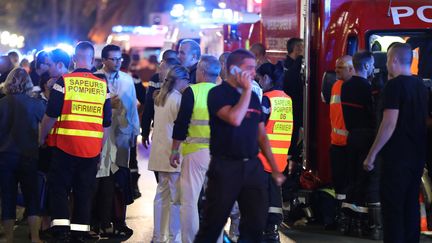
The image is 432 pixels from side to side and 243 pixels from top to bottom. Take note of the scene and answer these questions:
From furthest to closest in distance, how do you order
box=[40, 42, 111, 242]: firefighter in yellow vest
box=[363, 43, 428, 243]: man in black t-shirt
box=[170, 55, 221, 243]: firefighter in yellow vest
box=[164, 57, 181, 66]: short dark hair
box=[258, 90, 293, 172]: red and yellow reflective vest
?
box=[164, 57, 181, 66]: short dark hair, box=[258, 90, 293, 172]: red and yellow reflective vest, box=[40, 42, 111, 242]: firefighter in yellow vest, box=[170, 55, 221, 243]: firefighter in yellow vest, box=[363, 43, 428, 243]: man in black t-shirt

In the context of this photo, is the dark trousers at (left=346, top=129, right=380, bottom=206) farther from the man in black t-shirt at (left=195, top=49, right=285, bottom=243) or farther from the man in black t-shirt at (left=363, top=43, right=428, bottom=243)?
the man in black t-shirt at (left=195, top=49, right=285, bottom=243)

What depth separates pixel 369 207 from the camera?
11023 millimetres

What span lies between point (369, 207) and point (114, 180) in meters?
2.66

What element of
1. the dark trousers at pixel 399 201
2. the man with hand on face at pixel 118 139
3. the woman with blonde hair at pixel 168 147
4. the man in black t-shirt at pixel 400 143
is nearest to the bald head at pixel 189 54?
the man with hand on face at pixel 118 139

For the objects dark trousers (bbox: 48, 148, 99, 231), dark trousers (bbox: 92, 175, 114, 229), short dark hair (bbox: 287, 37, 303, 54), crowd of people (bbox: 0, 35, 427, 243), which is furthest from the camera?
short dark hair (bbox: 287, 37, 303, 54)

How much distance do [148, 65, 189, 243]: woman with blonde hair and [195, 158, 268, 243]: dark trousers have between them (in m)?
2.02

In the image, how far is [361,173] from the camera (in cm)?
1104

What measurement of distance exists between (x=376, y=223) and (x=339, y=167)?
0.72 metres

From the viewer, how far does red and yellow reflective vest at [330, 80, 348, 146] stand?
439 inches

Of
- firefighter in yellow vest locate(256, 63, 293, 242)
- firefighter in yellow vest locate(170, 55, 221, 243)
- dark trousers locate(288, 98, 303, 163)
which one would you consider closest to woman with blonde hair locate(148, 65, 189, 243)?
firefighter in yellow vest locate(170, 55, 221, 243)

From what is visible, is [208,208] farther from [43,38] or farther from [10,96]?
[43,38]

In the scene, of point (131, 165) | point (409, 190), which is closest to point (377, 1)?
point (409, 190)

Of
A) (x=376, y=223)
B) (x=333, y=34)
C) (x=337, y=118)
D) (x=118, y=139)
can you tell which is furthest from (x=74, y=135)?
(x=333, y=34)

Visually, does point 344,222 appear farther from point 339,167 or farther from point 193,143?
point 193,143
